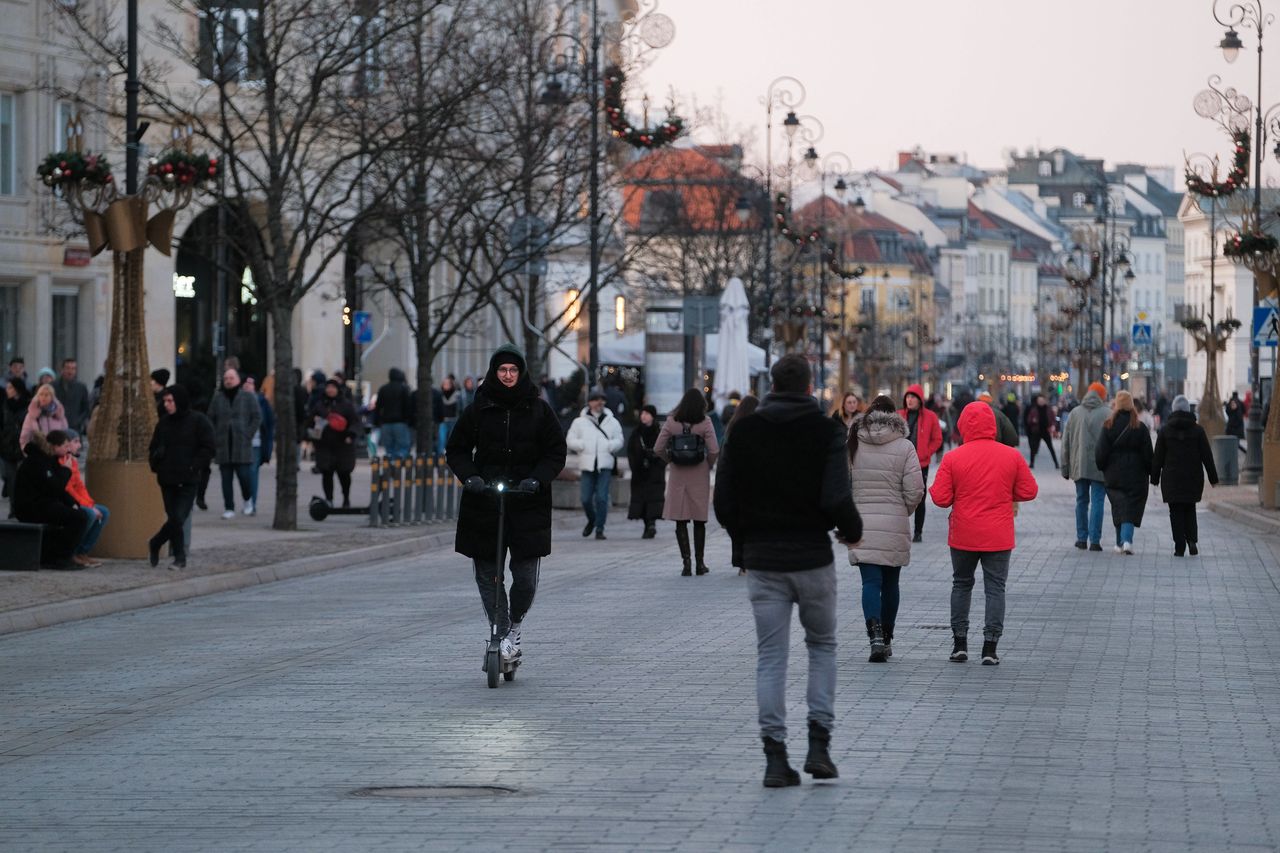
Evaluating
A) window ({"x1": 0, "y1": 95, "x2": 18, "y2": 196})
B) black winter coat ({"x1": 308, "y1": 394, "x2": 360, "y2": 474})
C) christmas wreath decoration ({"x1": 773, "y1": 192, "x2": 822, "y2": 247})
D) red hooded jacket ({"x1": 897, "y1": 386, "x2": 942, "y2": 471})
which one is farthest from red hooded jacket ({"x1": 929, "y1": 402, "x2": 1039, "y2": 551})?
christmas wreath decoration ({"x1": 773, "y1": 192, "x2": 822, "y2": 247})

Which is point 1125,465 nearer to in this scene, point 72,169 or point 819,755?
point 72,169

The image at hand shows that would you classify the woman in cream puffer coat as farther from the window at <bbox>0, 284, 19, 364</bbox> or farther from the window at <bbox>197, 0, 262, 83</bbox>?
the window at <bbox>0, 284, 19, 364</bbox>

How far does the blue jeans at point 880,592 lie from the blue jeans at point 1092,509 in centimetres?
1149

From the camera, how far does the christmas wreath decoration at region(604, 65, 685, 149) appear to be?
33156 millimetres

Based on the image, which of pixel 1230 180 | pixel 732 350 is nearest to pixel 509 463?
pixel 1230 180

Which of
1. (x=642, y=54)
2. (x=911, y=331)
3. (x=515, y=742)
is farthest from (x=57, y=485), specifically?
(x=911, y=331)

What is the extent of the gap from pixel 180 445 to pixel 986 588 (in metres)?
8.85

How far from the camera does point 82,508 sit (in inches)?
830

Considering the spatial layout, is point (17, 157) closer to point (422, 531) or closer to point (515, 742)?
point (422, 531)

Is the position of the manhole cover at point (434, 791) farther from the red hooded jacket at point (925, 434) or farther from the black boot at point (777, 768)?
the red hooded jacket at point (925, 434)

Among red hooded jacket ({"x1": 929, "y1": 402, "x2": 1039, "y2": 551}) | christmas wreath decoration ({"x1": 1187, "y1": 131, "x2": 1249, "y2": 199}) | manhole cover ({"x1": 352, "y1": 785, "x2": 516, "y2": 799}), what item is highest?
christmas wreath decoration ({"x1": 1187, "y1": 131, "x2": 1249, "y2": 199})

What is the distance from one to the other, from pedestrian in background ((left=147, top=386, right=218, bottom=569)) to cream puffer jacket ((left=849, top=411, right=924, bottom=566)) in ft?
26.1

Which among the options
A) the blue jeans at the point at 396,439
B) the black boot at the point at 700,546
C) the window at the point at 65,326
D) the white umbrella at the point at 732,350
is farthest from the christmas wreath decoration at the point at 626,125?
the window at the point at 65,326

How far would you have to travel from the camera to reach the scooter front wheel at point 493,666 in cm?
1295
